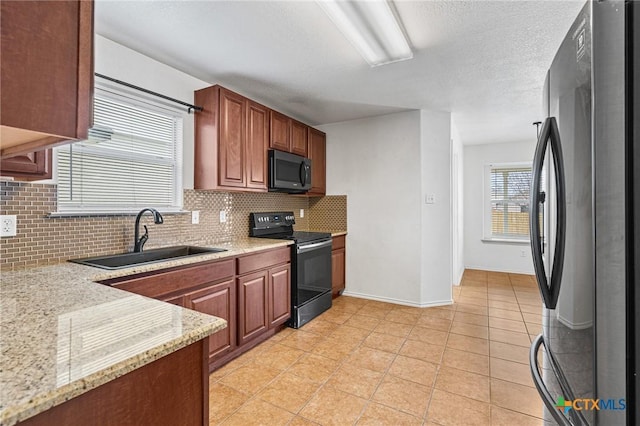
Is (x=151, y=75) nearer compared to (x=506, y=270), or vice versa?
(x=151, y=75)

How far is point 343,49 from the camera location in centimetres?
231

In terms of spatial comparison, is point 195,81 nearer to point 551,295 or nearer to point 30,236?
point 30,236

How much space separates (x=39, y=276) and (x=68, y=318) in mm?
851

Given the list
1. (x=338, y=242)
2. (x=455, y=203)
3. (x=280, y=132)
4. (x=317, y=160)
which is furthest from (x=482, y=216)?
(x=280, y=132)

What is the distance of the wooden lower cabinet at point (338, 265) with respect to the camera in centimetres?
398

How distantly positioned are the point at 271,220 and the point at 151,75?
1.89 m

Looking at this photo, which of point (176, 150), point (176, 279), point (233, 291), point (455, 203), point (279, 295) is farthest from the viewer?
point (455, 203)

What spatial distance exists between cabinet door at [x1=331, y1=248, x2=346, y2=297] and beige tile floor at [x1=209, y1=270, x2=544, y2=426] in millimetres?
556

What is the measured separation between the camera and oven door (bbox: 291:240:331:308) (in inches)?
122

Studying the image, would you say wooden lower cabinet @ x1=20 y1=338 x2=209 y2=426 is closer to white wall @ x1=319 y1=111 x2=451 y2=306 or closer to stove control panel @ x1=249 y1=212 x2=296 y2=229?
stove control panel @ x1=249 y1=212 x2=296 y2=229

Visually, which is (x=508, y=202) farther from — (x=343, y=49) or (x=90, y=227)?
(x=90, y=227)

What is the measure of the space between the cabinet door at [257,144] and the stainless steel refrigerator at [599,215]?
2.52 m

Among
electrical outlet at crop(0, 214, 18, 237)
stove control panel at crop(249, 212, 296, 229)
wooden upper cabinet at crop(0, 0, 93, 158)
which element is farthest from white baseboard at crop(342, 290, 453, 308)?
wooden upper cabinet at crop(0, 0, 93, 158)

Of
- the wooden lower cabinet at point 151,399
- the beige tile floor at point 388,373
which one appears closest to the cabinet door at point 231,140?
the beige tile floor at point 388,373
